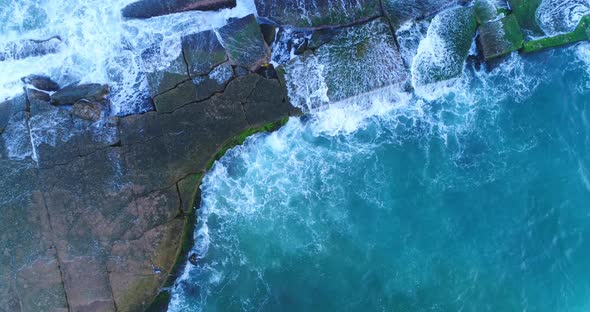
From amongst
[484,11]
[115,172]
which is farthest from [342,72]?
[115,172]

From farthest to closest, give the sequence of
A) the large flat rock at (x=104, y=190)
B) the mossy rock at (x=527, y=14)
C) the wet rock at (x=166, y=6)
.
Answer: the mossy rock at (x=527, y=14) → the wet rock at (x=166, y=6) → the large flat rock at (x=104, y=190)

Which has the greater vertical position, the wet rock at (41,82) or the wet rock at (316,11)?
the wet rock at (316,11)

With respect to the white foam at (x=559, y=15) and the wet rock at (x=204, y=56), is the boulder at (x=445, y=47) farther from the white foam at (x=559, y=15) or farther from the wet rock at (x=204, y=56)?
the wet rock at (x=204, y=56)

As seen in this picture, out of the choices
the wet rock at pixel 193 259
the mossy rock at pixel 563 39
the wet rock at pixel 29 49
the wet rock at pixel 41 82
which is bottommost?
the wet rock at pixel 193 259

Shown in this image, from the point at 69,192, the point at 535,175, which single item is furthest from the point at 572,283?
the point at 69,192

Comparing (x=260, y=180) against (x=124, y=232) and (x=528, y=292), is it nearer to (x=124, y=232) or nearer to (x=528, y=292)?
(x=124, y=232)

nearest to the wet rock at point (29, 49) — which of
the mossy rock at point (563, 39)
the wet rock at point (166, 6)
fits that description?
the wet rock at point (166, 6)

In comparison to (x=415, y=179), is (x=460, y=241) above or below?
below
